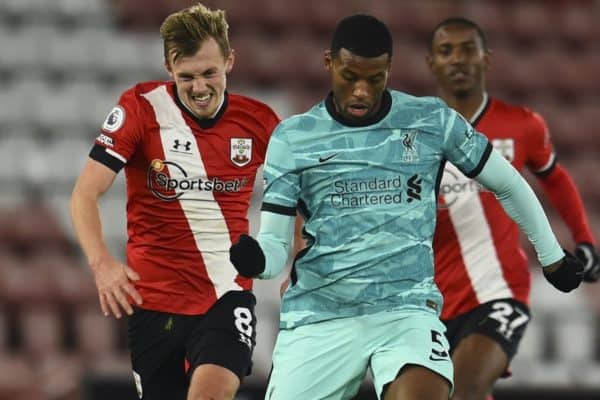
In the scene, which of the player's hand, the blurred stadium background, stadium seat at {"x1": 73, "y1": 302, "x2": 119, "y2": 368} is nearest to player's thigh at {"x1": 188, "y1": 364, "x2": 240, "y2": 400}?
the player's hand

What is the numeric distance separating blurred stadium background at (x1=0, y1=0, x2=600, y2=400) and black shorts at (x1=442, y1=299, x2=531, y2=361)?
1.78m

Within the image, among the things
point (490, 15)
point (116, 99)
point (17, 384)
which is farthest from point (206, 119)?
point (490, 15)

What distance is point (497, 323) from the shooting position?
632 centimetres

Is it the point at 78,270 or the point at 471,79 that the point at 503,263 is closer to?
the point at 471,79

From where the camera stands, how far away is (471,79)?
6.55 m

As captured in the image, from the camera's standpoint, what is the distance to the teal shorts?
482cm

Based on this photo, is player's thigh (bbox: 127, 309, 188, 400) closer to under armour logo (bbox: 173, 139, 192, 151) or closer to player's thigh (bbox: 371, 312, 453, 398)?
under armour logo (bbox: 173, 139, 192, 151)

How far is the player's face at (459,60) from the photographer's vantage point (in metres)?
6.55

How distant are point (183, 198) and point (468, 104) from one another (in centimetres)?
170

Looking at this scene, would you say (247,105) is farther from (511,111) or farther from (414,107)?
(511,111)

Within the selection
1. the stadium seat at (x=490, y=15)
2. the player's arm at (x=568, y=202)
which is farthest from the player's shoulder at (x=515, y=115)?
the stadium seat at (x=490, y=15)

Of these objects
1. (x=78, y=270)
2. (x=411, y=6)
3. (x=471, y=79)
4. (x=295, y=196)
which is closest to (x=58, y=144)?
(x=78, y=270)

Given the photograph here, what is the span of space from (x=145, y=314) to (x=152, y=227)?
1.22 ft

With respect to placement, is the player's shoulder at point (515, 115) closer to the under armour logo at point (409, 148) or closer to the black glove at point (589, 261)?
the black glove at point (589, 261)
